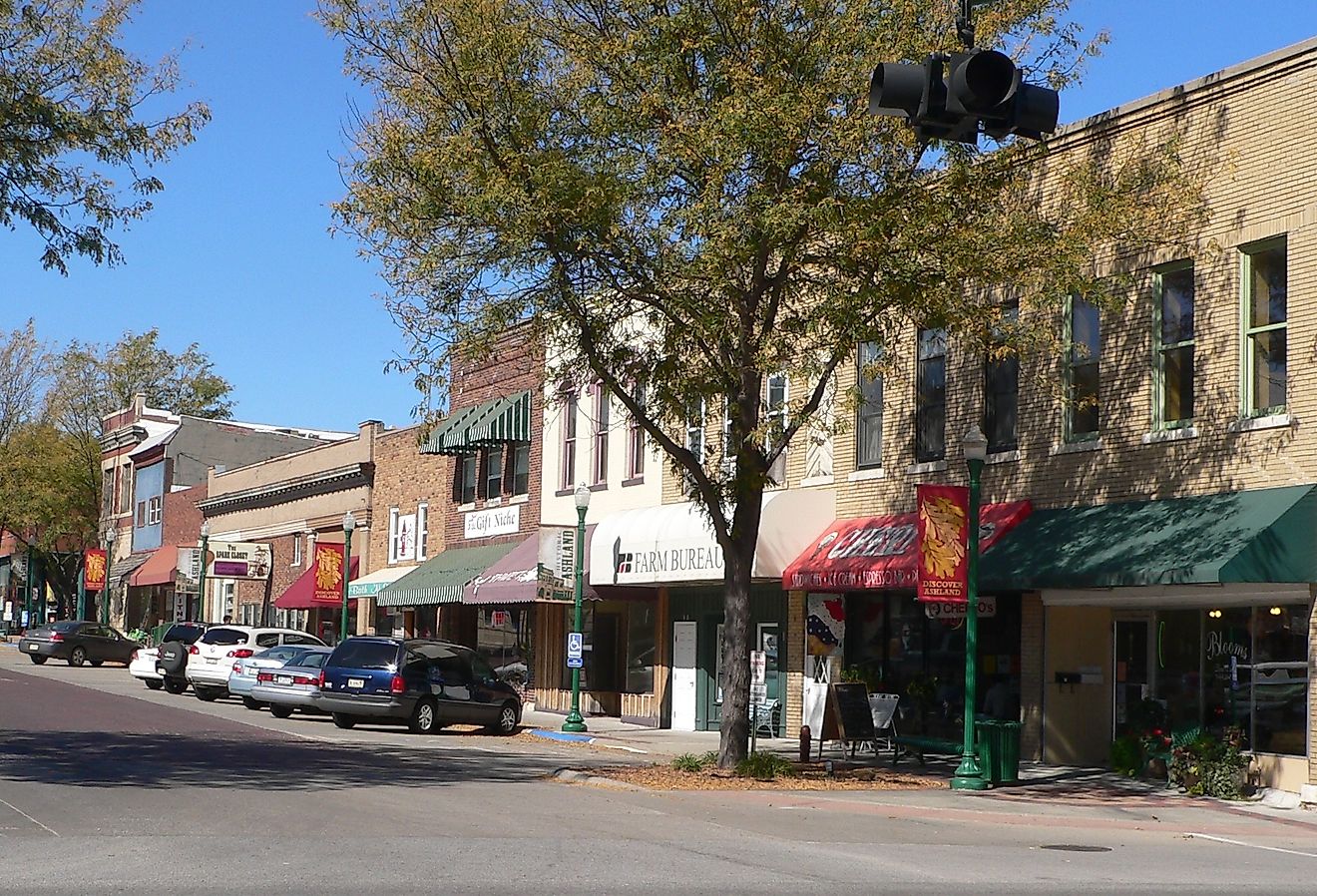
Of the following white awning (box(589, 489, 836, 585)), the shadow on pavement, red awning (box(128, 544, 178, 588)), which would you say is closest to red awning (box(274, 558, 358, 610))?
white awning (box(589, 489, 836, 585))

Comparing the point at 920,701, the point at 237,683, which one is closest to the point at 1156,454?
the point at 920,701

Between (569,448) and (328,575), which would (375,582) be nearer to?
(328,575)

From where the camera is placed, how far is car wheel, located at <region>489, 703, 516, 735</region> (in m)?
29.7

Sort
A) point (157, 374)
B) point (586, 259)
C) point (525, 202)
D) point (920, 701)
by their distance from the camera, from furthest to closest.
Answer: point (157, 374), point (920, 701), point (586, 259), point (525, 202)

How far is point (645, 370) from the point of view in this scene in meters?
20.5

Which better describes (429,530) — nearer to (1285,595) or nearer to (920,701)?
(920,701)

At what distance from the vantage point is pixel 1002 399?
2417 cm

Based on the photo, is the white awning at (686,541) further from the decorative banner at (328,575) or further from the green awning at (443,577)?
the decorative banner at (328,575)

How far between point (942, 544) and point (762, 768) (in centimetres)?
364

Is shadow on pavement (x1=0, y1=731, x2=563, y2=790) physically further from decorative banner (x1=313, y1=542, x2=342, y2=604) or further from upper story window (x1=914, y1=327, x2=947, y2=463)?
decorative banner (x1=313, y1=542, x2=342, y2=604)

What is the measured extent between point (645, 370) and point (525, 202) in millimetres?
2988

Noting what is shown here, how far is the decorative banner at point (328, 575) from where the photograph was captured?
144ft

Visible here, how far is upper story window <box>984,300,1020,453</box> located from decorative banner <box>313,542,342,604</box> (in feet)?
79.5

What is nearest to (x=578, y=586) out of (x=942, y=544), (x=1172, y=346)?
(x=942, y=544)
